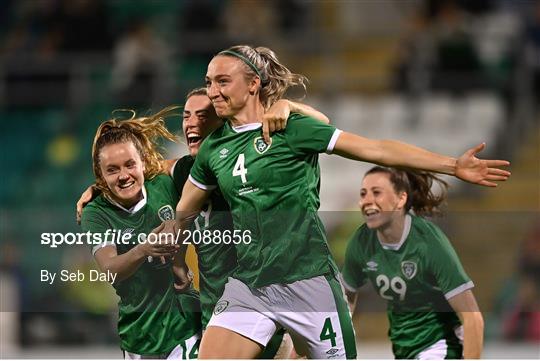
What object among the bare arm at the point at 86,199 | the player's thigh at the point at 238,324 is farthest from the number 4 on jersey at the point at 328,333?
the bare arm at the point at 86,199

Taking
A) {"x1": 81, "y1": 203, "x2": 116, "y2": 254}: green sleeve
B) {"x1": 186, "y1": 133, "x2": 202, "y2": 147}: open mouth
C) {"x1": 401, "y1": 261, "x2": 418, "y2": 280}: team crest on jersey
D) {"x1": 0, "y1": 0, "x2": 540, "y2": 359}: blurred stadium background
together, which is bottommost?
{"x1": 401, "y1": 261, "x2": 418, "y2": 280}: team crest on jersey

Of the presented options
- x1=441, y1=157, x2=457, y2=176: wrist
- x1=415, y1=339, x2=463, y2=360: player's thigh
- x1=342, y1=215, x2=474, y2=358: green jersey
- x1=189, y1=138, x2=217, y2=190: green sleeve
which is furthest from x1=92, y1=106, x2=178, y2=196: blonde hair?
x1=415, y1=339, x2=463, y2=360: player's thigh

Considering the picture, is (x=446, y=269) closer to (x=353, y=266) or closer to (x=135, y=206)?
(x=353, y=266)

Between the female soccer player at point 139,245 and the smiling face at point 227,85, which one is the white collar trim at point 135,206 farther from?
the smiling face at point 227,85

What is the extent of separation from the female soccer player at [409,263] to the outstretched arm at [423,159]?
2.14 ft

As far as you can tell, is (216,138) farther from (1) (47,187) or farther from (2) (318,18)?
(2) (318,18)

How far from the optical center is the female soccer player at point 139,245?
4445 millimetres

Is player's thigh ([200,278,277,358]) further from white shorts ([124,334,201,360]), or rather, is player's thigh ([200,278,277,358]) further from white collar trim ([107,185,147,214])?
white collar trim ([107,185,147,214])

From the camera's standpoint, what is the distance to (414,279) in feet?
15.6

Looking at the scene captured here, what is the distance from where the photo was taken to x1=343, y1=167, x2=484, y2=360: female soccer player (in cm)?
473

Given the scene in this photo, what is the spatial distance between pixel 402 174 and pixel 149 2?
7.07m

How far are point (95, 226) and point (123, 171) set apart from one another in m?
0.23

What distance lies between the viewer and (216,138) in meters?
4.30

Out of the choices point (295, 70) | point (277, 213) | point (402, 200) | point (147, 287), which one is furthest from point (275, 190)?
point (295, 70)
